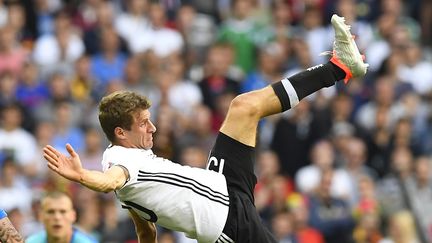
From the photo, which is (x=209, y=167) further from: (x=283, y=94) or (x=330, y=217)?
(x=330, y=217)

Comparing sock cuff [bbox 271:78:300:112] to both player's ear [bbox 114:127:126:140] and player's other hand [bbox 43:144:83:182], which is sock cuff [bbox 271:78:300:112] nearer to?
player's ear [bbox 114:127:126:140]

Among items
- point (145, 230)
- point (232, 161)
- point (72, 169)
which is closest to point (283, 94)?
point (232, 161)

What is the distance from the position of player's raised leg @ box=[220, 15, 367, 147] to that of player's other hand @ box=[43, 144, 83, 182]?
4.83 feet

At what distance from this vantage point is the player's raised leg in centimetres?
818

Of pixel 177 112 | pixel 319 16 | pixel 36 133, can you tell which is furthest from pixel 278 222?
pixel 319 16

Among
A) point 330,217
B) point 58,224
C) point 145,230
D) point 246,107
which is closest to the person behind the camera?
point 246,107

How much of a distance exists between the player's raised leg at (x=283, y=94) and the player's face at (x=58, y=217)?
64.9 inches

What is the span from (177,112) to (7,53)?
2.31 m

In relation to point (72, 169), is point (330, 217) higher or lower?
lower

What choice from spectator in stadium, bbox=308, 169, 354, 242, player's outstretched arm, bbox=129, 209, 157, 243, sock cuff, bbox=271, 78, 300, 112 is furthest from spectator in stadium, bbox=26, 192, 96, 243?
spectator in stadium, bbox=308, 169, 354, 242

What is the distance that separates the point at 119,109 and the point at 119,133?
0.16 metres

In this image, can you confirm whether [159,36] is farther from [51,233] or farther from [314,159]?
[51,233]

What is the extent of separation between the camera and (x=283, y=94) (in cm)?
823

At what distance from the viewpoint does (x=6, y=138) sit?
13.9 meters
